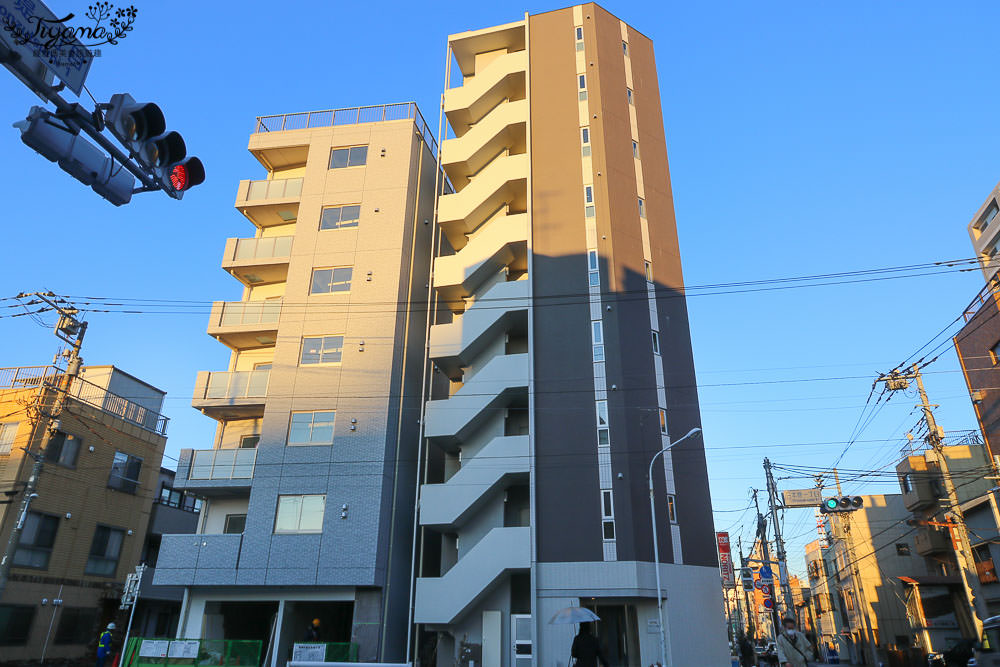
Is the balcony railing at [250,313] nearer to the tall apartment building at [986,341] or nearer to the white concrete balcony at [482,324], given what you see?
the white concrete balcony at [482,324]

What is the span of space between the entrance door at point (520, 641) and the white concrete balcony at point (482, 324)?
11.6 metres

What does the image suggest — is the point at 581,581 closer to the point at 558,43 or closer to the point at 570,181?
the point at 570,181

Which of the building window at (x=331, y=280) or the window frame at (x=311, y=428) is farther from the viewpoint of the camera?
the building window at (x=331, y=280)

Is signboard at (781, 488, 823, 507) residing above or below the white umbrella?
above

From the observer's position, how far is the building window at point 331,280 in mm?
31016

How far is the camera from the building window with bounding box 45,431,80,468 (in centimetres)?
3228

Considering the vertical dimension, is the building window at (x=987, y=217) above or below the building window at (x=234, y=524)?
above

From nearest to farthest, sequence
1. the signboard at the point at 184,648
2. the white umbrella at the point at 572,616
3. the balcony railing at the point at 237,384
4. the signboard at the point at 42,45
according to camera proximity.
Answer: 1. the signboard at the point at 42,45
2. the white umbrella at the point at 572,616
3. the signboard at the point at 184,648
4. the balcony railing at the point at 237,384

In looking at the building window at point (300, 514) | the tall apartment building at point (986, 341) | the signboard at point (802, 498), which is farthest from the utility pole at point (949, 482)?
the building window at point (300, 514)

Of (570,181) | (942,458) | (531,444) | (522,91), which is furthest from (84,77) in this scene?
(942,458)

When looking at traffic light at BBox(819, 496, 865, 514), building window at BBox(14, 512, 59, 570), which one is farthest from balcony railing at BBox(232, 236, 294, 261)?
traffic light at BBox(819, 496, 865, 514)

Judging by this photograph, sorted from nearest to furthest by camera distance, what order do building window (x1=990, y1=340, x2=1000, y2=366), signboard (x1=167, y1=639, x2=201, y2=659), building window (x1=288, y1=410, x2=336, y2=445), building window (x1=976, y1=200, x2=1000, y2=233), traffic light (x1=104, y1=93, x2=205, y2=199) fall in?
traffic light (x1=104, y1=93, x2=205, y2=199)
signboard (x1=167, y1=639, x2=201, y2=659)
building window (x1=288, y1=410, x2=336, y2=445)
building window (x1=990, y1=340, x2=1000, y2=366)
building window (x1=976, y1=200, x2=1000, y2=233)

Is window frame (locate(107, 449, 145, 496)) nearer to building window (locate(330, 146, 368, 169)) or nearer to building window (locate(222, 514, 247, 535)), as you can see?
building window (locate(222, 514, 247, 535))

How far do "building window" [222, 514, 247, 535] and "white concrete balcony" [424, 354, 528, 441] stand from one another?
9243 millimetres
